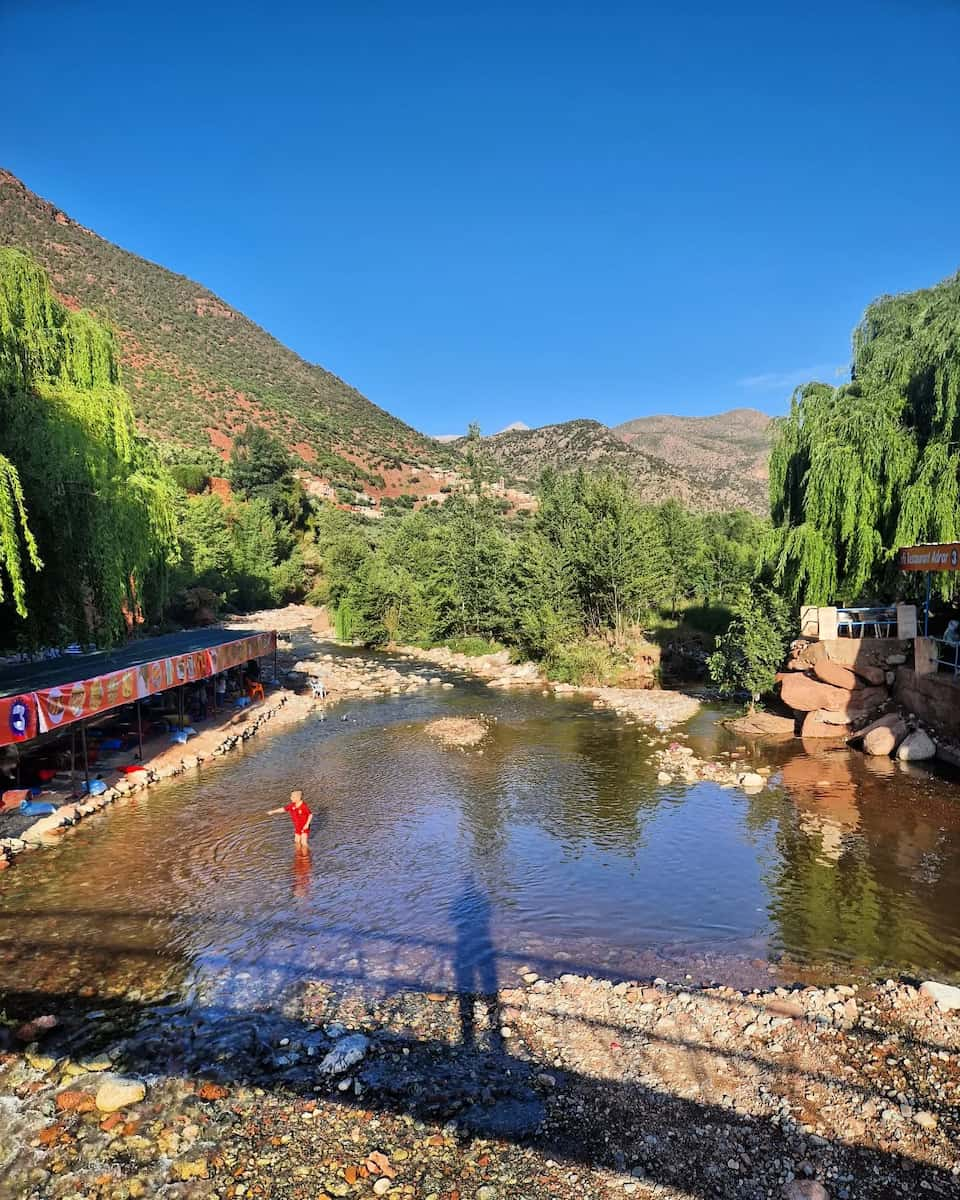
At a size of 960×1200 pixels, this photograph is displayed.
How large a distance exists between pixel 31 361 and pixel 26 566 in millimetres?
6132

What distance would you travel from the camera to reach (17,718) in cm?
1452

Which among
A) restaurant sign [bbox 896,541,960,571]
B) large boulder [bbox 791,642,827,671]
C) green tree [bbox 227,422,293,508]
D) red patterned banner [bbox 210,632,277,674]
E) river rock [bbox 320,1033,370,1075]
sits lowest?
river rock [bbox 320,1033,370,1075]

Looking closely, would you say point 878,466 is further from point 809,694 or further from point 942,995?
point 942,995

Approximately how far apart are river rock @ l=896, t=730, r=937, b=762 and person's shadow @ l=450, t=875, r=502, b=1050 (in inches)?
542

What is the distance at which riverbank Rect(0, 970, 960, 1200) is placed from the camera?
6.57 m

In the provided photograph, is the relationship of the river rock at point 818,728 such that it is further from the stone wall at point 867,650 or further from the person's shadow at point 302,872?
the person's shadow at point 302,872

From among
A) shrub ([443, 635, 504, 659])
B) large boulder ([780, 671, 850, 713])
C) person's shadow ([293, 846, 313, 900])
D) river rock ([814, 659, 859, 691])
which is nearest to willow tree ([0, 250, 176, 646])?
person's shadow ([293, 846, 313, 900])

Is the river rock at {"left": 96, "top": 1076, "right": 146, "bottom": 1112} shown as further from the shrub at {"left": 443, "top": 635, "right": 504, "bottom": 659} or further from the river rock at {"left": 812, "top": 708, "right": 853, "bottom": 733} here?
the shrub at {"left": 443, "top": 635, "right": 504, "bottom": 659}

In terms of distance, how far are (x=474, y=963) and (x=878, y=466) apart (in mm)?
21486

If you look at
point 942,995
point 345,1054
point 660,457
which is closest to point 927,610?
point 942,995

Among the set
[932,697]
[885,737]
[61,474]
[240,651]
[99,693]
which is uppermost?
[61,474]

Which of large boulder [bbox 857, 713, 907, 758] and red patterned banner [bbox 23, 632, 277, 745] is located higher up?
red patterned banner [bbox 23, 632, 277, 745]

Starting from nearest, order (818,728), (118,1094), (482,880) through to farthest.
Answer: (118,1094)
(482,880)
(818,728)

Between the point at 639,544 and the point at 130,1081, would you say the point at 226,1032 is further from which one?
the point at 639,544
